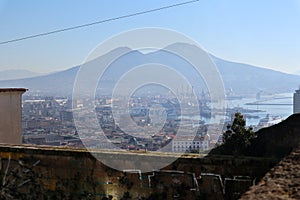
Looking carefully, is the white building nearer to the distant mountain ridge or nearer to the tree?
the tree

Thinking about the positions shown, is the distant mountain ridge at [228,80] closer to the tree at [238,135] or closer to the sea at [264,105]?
the sea at [264,105]

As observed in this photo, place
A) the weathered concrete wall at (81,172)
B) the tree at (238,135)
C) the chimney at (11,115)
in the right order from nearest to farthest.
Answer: the weathered concrete wall at (81,172), the tree at (238,135), the chimney at (11,115)

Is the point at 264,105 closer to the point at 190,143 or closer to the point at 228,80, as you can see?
the point at 228,80

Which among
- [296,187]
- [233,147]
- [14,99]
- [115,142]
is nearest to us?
[296,187]

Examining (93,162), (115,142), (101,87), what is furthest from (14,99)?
(93,162)

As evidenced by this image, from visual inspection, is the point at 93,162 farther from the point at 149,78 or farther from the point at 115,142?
the point at 149,78

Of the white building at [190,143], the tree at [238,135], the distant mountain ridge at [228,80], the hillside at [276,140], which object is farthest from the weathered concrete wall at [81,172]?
the distant mountain ridge at [228,80]

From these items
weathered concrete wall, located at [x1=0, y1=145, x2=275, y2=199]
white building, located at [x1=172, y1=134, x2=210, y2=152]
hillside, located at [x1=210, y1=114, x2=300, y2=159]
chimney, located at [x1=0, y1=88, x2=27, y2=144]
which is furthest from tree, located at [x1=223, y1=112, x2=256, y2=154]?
chimney, located at [x1=0, y1=88, x2=27, y2=144]
